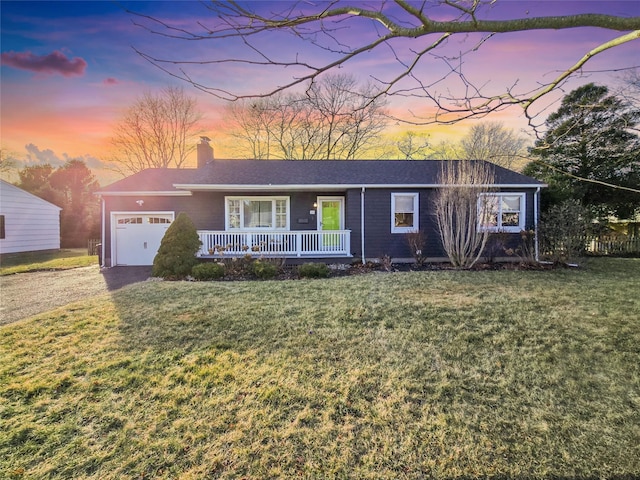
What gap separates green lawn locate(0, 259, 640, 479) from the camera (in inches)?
90.4

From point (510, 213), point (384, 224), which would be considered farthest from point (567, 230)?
point (384, 224)

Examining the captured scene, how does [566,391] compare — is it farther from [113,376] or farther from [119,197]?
[119,197]

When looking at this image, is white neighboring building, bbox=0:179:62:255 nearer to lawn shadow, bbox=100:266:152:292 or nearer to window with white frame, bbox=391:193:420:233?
lawn shadow, bbox=100:266:152:292

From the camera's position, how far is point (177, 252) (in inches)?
367

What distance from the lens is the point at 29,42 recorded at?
21.2 feet

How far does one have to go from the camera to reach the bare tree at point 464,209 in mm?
9742

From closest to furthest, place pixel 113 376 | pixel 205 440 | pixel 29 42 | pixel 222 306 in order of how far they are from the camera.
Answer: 1. pixel 205 440
2. pixel 113 376
3. pixel 222 306
4. pixel 29 42

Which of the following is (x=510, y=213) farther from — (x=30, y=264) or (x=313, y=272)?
(x=30, y=264)

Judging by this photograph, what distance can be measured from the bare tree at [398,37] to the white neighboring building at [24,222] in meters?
19.1

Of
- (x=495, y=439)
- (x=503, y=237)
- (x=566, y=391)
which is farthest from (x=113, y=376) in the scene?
(x=503, y=237)

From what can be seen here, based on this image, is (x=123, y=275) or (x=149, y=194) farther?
(x=149, y=194)

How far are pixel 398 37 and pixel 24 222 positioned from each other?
22179 mm

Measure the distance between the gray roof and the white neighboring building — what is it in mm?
8589

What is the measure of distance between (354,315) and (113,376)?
3425 mm
